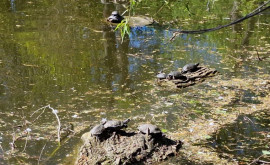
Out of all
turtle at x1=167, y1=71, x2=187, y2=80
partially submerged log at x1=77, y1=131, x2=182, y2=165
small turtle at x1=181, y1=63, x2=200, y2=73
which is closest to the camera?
partially submerged log at x1=77, y1=131, x2=182, y2=165

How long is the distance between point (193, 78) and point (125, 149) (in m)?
2.96

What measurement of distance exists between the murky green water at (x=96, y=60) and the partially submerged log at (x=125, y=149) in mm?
338

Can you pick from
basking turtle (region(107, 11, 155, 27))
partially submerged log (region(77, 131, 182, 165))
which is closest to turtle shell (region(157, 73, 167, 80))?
partially submerged log (region(77, 131, 182, 165))

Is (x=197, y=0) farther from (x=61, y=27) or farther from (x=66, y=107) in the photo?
(x=66, y=107)

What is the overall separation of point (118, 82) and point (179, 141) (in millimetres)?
2390

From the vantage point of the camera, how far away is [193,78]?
25.1ft

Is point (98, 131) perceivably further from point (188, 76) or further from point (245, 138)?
point (188, 76)

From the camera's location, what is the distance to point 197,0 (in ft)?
43.8

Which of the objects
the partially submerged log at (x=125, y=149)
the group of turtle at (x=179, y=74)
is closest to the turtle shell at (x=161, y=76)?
the group of turtle at (x=179, y=74)

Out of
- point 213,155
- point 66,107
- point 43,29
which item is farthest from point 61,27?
point 213,155

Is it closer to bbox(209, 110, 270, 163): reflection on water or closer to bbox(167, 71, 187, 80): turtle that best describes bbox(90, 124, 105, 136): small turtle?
bbox(209, 110, 270, 163): reflection on water

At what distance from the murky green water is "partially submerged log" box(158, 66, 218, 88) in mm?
172

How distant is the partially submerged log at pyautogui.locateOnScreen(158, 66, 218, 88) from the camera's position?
747 centimetres

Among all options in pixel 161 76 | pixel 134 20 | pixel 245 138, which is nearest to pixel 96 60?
pixel 161 76
